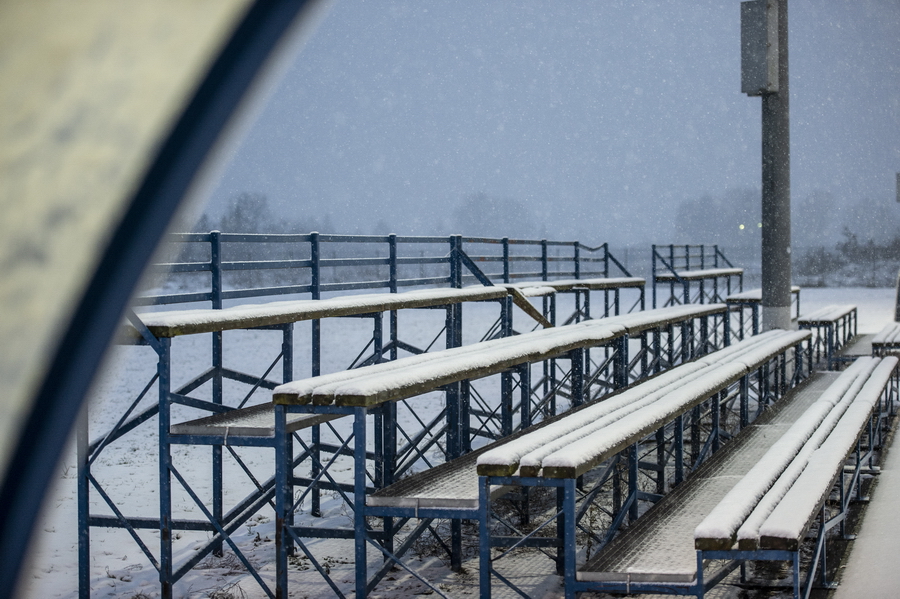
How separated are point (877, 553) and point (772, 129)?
511 inches

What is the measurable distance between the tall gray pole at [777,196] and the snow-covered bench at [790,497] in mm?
9733

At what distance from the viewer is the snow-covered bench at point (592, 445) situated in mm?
4855

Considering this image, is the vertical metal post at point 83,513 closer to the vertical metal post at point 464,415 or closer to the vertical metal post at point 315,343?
the vertical metal post at point 315,343

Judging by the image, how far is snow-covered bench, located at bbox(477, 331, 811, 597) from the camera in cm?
486

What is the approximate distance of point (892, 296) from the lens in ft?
147

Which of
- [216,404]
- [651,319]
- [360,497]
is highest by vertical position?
[651,319]

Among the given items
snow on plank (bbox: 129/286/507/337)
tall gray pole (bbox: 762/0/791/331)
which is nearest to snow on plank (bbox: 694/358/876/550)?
snow on plank (bbox: 129/286/507/337)

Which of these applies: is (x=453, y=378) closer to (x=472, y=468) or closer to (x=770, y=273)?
(x=472, y=468)

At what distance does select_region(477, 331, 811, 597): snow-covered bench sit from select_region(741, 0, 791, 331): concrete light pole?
898cm

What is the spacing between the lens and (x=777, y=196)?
17.8 m

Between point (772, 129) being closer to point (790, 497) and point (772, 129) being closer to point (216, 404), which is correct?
point (216, 404)

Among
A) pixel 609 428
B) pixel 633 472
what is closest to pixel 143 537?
pixel 633 472

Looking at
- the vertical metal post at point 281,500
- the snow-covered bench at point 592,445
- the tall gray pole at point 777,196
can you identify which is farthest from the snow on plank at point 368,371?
the tall gray pole at point 777,196

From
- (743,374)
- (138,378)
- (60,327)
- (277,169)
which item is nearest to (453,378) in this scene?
(743,374)
